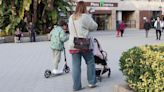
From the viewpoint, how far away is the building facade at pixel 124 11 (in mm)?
58250

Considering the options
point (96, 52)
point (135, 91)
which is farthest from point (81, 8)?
point (135, 91)

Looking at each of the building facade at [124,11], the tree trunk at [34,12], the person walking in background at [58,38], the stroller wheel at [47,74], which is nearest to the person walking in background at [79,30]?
the person walking in background at [58,38]

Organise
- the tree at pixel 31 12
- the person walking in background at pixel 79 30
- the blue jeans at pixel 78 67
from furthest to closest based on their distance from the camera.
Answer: the tree at pixel 31 12 → the blue jeans at pixel 78 67 → the person walking in background at pixel 79 30

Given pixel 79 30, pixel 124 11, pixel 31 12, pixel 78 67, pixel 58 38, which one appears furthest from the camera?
pixel 124 11

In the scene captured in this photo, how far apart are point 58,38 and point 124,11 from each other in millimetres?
53343

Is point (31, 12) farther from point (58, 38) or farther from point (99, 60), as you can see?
point (99, 60)

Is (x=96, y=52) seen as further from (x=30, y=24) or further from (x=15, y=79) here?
(x=30, y=24)

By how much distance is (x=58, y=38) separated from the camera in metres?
10.4

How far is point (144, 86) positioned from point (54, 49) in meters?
4.65

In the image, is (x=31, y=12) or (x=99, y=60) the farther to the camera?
(x=31, y=12)

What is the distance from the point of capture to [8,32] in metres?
32.9

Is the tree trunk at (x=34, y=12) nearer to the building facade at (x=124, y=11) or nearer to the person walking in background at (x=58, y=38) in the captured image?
the building facade at (x=124, y=11)

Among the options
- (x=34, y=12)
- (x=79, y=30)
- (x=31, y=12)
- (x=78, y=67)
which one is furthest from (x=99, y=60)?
(x=31, y=12)

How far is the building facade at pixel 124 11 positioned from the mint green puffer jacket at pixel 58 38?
149ft
